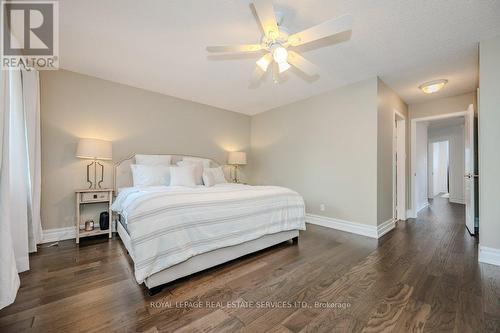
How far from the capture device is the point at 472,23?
2.03m

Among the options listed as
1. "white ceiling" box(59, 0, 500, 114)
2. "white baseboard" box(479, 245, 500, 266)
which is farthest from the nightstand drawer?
"white baseboard" box(479, 245, 500, 266)

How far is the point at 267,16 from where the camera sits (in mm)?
1664

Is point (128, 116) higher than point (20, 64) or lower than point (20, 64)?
lower

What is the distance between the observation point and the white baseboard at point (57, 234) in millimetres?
2830

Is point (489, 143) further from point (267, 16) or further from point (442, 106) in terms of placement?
point (267, 16)

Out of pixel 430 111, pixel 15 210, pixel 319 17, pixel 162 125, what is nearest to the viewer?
pixel 319 17

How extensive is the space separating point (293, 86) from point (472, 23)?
2.15 m

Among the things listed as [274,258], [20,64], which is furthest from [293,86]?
[20,64]

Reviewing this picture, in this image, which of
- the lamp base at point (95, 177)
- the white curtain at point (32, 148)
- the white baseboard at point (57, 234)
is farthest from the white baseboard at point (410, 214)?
the white curtain at point (32, 148)

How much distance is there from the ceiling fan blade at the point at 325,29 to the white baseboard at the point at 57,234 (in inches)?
152

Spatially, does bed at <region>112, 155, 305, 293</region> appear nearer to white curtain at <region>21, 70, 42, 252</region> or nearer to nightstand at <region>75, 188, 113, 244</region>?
nightstand at <region>75, 188, 113, 244</region>

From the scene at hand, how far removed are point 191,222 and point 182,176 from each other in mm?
1455

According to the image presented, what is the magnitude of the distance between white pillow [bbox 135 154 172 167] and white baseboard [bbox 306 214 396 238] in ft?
9.74

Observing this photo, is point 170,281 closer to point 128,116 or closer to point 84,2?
point 84,2
